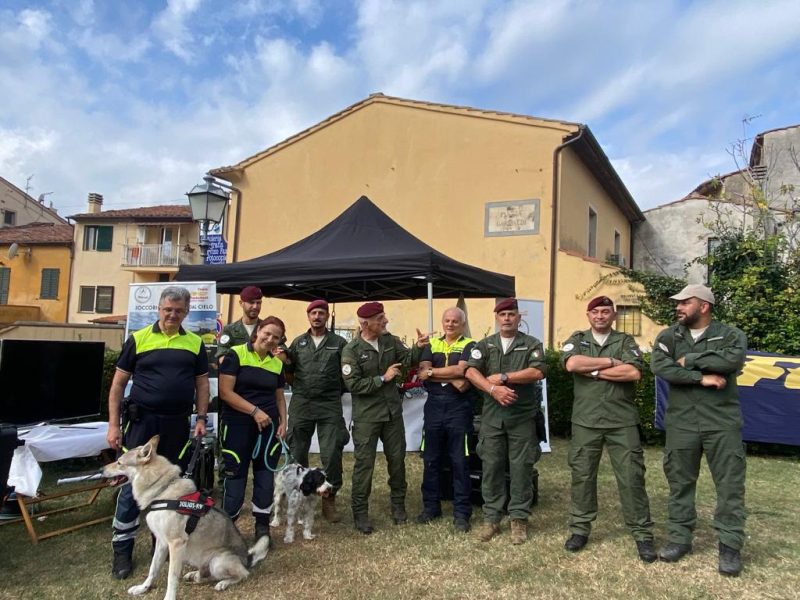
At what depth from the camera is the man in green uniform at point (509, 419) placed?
4.18m

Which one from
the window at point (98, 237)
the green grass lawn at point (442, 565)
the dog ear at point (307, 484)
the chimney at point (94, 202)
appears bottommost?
the green grass lawn at point (442, 565)

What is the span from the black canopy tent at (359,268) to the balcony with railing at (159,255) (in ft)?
72.2

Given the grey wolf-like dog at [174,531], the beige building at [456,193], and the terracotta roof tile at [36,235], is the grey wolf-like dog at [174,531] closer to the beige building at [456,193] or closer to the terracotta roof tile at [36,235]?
the beige building at [456,193]

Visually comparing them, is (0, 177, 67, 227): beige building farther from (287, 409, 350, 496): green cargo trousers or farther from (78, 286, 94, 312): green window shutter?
(287, 409, 350, 496): green cargo trousers

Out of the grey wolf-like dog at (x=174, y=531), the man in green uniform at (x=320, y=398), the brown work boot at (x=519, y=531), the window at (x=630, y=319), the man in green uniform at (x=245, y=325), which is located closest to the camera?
the grey wolf-like dog at (x=174, y=531)

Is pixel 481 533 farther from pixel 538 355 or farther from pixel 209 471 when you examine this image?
pixel 209 471

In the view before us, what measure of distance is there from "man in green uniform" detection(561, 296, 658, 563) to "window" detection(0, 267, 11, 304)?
3440 centimetres

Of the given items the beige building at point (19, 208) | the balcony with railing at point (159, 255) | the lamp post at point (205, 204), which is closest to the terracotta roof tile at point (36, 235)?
the beige building at point (19, 208)

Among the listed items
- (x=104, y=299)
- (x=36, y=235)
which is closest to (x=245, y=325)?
(x=104, y=299)

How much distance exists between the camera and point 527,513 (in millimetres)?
A: 4203

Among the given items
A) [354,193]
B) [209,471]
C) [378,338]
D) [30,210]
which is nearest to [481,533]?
[378,338]

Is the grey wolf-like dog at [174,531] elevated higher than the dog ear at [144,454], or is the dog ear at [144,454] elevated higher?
the dog ear at [144,454]

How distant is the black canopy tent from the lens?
614 centimetres

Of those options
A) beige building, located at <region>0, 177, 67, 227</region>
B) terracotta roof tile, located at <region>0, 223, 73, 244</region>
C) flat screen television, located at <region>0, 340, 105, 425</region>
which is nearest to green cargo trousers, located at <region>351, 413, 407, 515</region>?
flat screen television, located at <region>0, 340, 105, 425</region>
